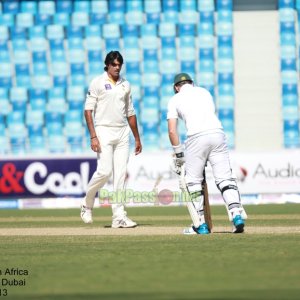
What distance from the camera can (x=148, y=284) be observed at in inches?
221

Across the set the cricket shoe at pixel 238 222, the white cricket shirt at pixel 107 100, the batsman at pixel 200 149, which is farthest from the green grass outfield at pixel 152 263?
the white cricket shirt at pixel 107 100

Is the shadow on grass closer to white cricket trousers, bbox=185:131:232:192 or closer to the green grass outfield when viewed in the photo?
the green grass outfield

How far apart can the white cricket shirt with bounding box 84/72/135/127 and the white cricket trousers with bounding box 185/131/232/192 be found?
5.57 feet

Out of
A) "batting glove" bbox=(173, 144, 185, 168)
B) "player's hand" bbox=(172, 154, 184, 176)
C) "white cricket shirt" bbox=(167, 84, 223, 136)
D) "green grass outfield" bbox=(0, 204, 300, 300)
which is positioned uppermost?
"white cricket shirt" bbox=(167, 84, 223, 136)

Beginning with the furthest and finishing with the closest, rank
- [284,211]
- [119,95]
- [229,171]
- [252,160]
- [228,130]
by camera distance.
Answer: [228,130] → [252,160] → [284,211] → [119,95] → [229,171]

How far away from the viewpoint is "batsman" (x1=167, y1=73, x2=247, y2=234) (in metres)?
9.57

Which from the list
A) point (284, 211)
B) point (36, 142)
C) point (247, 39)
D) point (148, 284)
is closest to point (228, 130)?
point (247, 39)

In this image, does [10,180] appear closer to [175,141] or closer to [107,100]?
[107,100]

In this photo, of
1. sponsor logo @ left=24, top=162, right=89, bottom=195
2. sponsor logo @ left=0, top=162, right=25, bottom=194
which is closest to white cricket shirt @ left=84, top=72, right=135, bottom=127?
sponsor logo @ left=24, top=162, right=89, bottom=195

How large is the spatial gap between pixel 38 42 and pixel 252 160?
7.60m

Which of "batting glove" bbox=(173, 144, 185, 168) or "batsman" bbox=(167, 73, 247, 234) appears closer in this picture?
"batsman" bbox=(167, 73, 247, 234)

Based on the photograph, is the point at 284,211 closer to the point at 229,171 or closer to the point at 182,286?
the point at 229,171

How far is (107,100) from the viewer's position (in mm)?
11141

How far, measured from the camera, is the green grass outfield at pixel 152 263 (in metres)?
5.32
